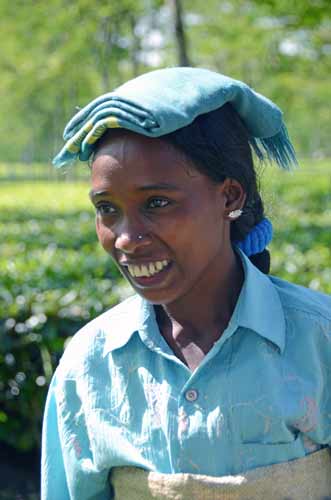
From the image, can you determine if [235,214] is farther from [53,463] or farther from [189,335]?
[53,463]

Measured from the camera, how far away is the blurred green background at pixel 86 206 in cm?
438

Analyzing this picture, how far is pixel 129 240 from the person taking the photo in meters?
1.51

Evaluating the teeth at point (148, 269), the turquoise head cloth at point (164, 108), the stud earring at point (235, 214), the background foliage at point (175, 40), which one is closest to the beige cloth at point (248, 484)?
the teeth at point (148, 269)

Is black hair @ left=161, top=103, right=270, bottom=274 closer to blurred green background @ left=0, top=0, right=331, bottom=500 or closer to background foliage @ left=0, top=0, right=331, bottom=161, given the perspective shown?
blurred green background @ left=0, top=0, right=331, bottom=500

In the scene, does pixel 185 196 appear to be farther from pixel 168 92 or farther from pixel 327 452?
pixel 327 452

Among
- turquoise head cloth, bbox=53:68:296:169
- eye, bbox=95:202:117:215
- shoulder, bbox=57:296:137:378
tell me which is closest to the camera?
turquoise head cloth, bbox=53:68:296:169

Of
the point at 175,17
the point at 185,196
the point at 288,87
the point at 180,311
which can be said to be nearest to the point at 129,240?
the point at 185,196

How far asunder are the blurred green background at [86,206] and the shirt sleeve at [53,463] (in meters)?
0.55

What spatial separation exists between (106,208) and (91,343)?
301mm

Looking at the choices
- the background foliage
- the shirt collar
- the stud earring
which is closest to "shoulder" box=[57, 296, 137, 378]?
the shirt collar

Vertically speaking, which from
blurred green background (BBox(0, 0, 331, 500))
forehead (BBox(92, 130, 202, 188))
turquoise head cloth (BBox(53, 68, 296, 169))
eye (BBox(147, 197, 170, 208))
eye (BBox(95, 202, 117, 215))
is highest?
turquoise head cloth (BBox(53, 68, 296, 169))

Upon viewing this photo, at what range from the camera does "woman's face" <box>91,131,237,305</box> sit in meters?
1.48

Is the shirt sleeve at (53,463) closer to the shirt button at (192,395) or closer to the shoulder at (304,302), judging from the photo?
the shirt button at (192,395)

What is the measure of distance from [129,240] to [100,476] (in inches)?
19.4
